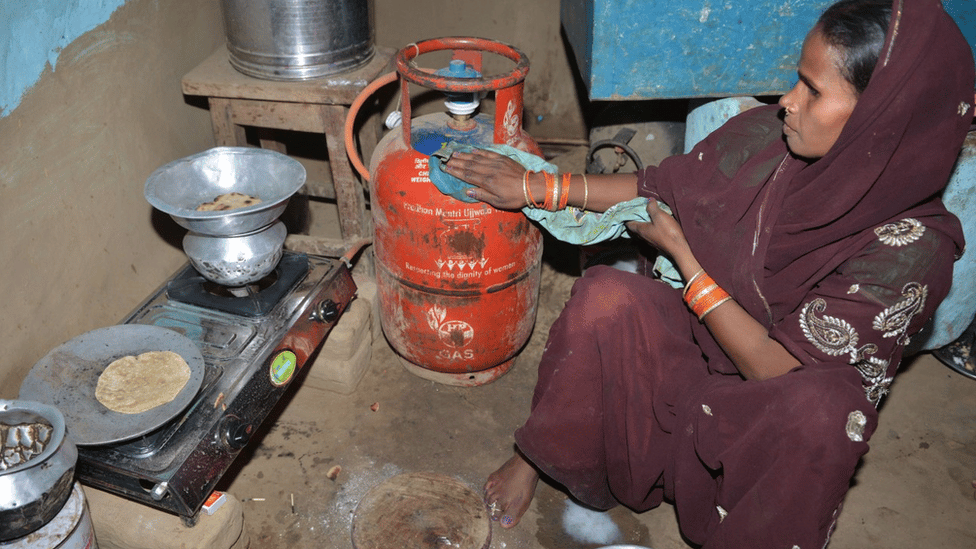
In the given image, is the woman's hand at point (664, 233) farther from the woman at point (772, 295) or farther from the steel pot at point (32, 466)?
the steel pot at point (32, 466)

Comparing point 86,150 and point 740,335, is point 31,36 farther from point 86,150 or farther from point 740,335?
point 740,335

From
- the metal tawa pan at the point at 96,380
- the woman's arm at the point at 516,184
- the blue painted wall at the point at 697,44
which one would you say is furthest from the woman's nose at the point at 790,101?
the metal tawa pan at the point at 96,380

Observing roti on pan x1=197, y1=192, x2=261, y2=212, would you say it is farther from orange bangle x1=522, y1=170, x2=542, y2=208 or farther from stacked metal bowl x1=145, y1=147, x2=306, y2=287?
orange bangle x1=522, y1=170, x2=542, y2=208

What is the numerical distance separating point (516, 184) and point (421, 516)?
1091 mm

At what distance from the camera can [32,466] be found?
132 centimetres

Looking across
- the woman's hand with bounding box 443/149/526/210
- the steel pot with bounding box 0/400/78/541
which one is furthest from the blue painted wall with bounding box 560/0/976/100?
the steel pot with bounding box 0/400/78/541

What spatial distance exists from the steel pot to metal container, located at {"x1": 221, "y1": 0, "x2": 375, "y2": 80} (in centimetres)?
139

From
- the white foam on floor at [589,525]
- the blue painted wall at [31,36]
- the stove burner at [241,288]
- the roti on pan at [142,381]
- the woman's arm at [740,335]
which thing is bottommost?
the white foam on floor at [589,525]

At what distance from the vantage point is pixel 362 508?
7.13 feet

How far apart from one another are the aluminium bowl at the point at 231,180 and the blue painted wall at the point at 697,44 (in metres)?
1.12

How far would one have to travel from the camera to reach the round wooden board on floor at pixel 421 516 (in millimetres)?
2074

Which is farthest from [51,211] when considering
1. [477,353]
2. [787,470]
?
[787,470]

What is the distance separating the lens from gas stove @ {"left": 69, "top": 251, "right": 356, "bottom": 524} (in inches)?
64.4

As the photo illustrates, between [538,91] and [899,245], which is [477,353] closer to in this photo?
[899,245]
